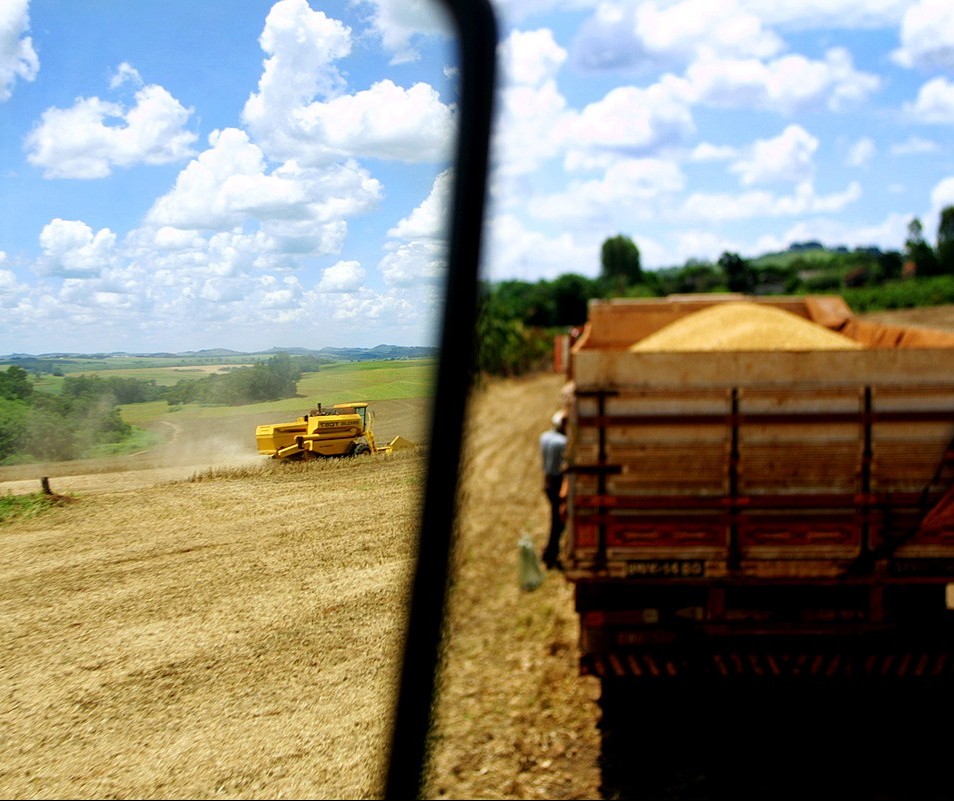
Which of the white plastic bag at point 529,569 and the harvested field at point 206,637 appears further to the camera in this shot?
the white plastic bag at point 529,569

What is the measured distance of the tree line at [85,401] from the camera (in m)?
1.40

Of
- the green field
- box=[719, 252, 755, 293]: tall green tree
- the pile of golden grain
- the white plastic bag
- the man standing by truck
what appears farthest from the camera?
box=[719, 252, 755, 293]: tall green tree

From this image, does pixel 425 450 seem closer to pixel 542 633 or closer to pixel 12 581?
pixel 12 581

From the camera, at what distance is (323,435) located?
171 cm

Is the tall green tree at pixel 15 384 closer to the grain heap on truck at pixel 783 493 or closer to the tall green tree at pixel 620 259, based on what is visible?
the grain heap on truck at pixel 783 493

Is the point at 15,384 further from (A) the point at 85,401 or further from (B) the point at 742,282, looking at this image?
(B) the point at 742,282

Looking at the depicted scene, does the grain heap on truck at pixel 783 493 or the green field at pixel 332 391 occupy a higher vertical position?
the green field at pixel 332 391

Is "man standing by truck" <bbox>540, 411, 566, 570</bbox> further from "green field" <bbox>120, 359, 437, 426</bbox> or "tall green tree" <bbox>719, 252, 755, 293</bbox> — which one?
"tall green tree" <bbox>719, 252, 755, 293</bbox>

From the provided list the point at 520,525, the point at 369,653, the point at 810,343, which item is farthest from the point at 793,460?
the point at 520,525

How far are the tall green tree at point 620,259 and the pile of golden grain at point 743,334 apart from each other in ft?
228

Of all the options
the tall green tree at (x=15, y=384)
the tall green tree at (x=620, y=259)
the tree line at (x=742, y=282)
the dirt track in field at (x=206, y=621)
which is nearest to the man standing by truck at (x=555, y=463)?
the dirt track in field at (x=206, y=621)

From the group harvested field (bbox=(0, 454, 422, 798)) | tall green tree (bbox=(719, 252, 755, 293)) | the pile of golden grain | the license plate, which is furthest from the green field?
tall green tree (bbox=(719, 252, 755, 293))

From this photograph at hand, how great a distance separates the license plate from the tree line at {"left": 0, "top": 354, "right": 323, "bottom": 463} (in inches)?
106

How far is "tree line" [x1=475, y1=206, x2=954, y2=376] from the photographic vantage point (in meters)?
44.8
